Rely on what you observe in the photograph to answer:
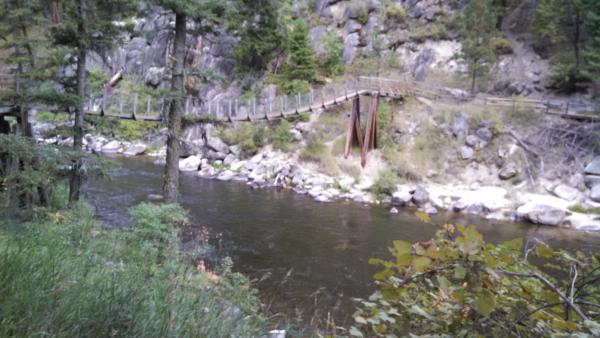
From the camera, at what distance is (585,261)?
1.89 meters

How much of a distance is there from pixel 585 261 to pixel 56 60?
9.01 metres

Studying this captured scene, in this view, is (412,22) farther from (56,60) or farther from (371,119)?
(56,60)

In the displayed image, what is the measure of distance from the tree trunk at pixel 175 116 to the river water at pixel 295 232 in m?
0.97

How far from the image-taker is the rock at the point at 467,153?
1991cm

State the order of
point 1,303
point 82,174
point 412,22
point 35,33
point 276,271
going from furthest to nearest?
point 412,22
point 35,33
point 276,271
point 82,174
point 1,303

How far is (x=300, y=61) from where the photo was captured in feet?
86.7

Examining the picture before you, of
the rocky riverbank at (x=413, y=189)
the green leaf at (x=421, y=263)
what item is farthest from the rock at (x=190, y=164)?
the green leaf at (x=421, y=263)

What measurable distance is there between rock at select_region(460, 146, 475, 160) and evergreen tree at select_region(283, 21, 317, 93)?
34.3 feet

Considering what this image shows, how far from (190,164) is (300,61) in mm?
10019

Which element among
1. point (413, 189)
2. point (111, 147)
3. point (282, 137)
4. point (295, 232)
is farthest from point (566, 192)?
point (111, 147)

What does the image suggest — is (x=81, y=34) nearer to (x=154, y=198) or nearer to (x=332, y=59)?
(x=154, y=198)

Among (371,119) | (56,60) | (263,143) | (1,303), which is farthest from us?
(263,143)

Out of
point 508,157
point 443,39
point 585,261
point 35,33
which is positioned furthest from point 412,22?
point 585,261

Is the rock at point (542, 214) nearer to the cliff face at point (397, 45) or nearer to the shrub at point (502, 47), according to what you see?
the cliff face at point (397, 45)
